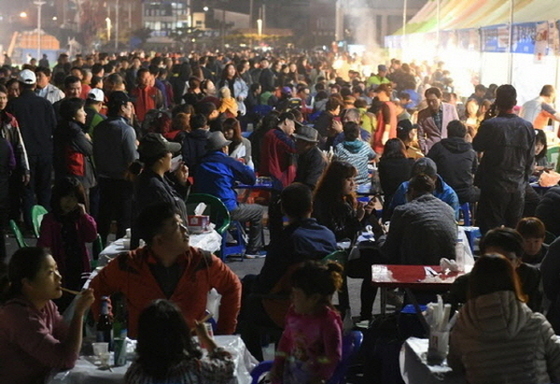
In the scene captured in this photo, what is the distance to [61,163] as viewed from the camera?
12133 mm

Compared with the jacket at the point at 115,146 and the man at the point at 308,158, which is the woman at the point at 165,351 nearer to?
the jacket at the point at 115,146

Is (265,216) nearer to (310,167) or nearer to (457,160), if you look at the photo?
(310,167)

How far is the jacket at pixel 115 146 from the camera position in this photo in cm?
1140

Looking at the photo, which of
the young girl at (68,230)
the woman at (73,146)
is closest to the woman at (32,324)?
the young girl at (68,230)

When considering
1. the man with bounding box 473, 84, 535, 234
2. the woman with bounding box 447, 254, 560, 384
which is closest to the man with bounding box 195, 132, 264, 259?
the man with bounding box 473, 84, 535, 234

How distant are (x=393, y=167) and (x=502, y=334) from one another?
616 centimetres

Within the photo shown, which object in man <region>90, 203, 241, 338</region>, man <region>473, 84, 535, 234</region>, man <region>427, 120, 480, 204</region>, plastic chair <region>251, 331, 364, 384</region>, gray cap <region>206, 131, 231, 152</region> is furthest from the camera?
man <region>427, 120, 480, 204</region>

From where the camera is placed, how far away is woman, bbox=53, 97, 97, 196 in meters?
11.9

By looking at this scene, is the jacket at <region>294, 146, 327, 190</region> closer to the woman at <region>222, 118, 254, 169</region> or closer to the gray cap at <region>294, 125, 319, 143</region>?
the gray cap at <region>294, 125, 319, 143</region>

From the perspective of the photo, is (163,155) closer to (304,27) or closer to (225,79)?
(225,79)

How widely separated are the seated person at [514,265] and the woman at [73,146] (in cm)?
584

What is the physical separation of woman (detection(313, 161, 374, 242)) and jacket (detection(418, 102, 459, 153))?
558cm

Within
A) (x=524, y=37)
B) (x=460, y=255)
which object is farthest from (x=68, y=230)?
(x=524, y=37)

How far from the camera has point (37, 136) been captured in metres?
13.4
